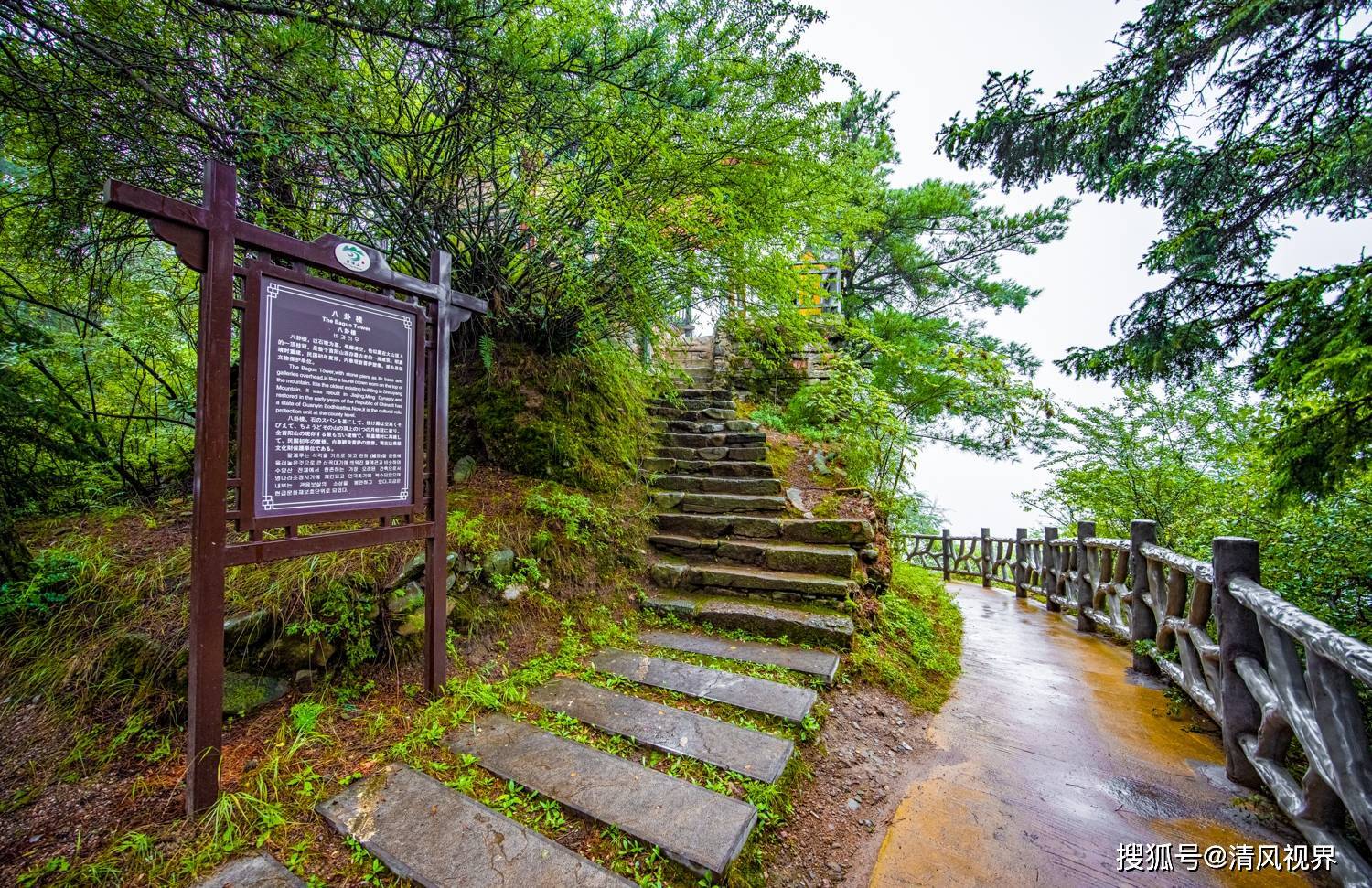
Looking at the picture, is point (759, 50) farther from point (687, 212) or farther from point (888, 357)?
point (888, 357)

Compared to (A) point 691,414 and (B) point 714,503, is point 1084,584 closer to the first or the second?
(B) point 714,503

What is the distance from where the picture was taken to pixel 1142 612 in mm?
3822

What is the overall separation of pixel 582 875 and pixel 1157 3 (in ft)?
19.7

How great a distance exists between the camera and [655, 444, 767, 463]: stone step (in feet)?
19.0

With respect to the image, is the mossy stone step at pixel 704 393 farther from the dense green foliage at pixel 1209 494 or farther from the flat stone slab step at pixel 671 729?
the flat stone slab step at pixel 671 729

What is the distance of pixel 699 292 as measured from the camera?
13.9ft

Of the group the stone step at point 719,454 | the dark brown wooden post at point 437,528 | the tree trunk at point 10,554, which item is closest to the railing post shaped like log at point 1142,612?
the stone step at point 719,454

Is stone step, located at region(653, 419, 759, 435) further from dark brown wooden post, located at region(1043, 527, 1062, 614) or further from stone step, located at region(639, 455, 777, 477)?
dark brown wooden post, located at region(1043, 527, 1062, 614)

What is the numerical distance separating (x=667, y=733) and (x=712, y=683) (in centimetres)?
55

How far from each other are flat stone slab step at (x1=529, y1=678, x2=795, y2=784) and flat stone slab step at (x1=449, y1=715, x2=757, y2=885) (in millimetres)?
189

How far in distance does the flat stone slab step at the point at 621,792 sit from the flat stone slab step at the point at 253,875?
2.22ft

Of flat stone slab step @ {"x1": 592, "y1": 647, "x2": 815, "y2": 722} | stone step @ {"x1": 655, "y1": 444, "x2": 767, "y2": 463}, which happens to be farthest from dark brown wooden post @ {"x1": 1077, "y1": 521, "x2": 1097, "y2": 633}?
flat stone slab step @ {"x1": 592, "y1": 647, "x2": 815, "y2": 722}

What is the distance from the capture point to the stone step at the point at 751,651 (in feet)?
9.82

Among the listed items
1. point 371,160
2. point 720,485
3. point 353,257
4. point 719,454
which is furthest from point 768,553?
point 371,160
